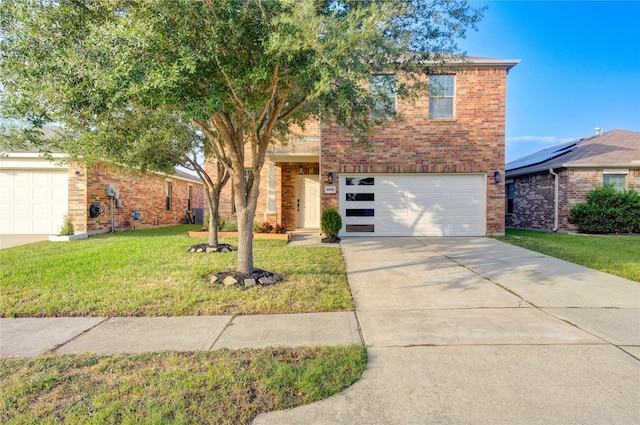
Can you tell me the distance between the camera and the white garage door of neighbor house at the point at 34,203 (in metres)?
12.5

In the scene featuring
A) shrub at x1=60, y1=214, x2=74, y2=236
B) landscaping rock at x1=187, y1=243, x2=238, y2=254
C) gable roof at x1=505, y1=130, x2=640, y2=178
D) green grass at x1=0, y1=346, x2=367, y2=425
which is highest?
gable roof at x1=505, y1=130, x2=640, y2=178

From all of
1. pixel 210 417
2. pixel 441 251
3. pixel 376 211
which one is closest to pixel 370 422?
pixel 210 417

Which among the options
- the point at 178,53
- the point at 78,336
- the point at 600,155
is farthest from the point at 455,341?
the point at 600,155

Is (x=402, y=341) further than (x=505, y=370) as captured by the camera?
Yes

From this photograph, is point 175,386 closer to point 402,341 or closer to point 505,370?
point 402,341

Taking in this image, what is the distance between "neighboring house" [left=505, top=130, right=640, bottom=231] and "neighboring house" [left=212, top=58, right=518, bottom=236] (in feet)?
11.8

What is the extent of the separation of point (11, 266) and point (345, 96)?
7.26 m

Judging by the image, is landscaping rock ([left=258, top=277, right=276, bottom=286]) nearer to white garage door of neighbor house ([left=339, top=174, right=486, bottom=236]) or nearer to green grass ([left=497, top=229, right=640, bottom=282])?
green grass ([left=497, top=229, right=640, bottom=282])

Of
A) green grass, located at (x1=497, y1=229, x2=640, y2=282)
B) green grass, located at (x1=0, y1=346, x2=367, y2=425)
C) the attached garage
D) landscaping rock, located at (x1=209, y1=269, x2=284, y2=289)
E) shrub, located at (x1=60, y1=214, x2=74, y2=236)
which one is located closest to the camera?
green grass, located at (x1=0, y1=346, x2=367, y2=425)

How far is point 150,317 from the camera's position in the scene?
438 cm

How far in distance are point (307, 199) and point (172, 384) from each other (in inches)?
494

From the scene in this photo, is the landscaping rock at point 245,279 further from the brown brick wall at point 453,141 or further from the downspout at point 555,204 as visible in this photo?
the downspout at point 555,204

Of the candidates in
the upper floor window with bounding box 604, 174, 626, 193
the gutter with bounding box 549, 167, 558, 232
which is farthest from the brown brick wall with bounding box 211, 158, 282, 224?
the upper floor window with bounding box 604, 174, 626, 193

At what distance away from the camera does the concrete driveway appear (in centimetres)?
244
